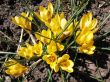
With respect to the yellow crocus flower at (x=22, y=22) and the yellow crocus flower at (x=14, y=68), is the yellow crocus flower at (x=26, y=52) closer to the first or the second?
the yellow crocus flower at (x=14, y=68)

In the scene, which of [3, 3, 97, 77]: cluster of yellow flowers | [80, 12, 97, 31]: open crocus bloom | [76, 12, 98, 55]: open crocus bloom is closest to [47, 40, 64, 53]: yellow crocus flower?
[3, 3, 97, 77]: cluster of yellow flowers

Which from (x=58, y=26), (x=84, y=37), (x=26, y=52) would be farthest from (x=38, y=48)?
(x=84, y=37)

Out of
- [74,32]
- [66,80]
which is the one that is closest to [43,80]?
[66,80]

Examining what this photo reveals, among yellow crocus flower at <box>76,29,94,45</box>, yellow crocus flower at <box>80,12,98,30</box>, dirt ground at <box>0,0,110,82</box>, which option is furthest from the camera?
dirt ground at <box>0,0,110,82</box>

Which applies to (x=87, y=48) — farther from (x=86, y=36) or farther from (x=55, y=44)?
(x=55, y=44)

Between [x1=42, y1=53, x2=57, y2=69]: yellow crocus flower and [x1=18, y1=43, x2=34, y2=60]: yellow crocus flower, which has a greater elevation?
[x1=18, y1=43, x2=34, y2=60]: yellow crocus flower

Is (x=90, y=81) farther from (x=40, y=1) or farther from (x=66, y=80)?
(x=40, y=1)

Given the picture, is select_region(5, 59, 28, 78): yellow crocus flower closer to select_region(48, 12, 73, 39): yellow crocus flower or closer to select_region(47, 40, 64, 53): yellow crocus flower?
select_region(47, 40, 64, 53): yellow crocus flower
